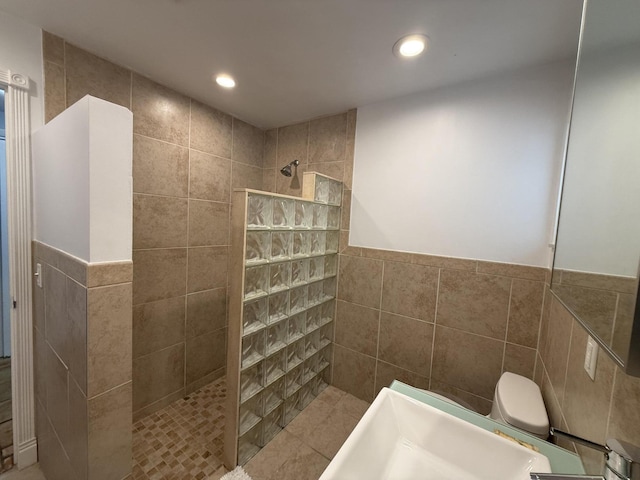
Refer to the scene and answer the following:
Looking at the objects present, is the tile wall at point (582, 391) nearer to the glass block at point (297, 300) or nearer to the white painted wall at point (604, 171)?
the white painted wall at point (604, 171)

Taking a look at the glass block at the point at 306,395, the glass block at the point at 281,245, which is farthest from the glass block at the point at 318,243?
the glass block at the point at 306,395

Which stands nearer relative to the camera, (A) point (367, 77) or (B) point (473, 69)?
(B) point (473, 69)

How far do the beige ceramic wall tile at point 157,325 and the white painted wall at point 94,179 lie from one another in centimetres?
77

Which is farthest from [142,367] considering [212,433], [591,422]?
[591,422]

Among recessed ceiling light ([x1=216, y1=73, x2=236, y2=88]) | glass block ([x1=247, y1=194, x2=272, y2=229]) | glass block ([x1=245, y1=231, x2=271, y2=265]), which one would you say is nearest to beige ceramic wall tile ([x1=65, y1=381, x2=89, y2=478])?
glass block ([x1=245, y1=231, x2=271, y2=265])

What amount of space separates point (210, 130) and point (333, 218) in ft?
3.87

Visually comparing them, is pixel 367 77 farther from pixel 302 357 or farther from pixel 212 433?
pixel 212 433

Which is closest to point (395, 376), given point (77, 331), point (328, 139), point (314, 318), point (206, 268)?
point (314, 318)

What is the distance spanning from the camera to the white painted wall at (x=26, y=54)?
1.13m

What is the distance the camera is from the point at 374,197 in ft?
5.89

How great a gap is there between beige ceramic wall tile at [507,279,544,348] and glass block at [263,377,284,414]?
1.40 metres

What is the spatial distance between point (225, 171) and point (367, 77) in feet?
4.20

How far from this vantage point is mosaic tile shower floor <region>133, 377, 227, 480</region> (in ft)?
4.47

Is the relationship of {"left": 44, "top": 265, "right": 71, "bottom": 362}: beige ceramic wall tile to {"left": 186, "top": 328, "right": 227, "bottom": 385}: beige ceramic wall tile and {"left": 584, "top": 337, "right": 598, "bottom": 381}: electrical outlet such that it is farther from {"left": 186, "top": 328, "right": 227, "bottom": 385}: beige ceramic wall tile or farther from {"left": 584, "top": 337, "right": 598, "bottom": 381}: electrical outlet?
{"left": 584, "top": 337, "right": 598, "bottom": 381}: electrical outlet
